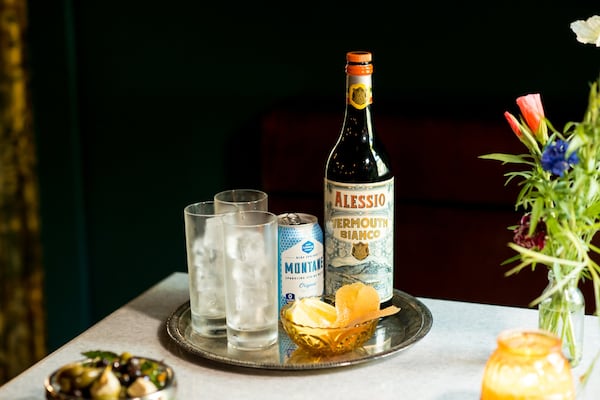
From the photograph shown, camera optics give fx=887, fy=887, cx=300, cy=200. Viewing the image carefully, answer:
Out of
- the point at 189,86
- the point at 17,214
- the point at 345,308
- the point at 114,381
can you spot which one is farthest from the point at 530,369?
the point at 17,214

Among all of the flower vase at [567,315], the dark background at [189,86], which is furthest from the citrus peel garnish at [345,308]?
the dark background at [189,86]

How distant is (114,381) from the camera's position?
98 centimetres

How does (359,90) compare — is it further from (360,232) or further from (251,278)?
(251,278)

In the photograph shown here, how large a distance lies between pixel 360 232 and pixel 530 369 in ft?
1.23

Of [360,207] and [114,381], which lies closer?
[114,381]

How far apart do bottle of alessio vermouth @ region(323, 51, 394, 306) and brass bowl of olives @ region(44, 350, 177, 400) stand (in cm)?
37

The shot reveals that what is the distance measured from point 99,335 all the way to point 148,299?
16 cm

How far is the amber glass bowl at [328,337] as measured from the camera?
1174mm

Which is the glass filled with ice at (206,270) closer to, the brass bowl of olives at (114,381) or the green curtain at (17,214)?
the brass bowl of olives at (114,381)

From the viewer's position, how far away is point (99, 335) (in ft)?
4.26

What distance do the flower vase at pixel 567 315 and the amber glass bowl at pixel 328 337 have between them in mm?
232

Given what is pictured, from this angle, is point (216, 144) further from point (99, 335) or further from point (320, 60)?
point (99, 335)

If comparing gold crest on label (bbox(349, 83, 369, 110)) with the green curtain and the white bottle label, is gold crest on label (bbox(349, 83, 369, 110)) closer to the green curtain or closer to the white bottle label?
the white bottle label

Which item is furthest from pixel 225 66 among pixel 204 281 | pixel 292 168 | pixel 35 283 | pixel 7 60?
pixel 204 281
